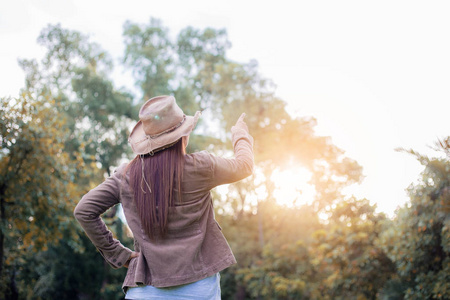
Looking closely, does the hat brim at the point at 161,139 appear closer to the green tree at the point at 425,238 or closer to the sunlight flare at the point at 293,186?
the green tree at the point at 425,238

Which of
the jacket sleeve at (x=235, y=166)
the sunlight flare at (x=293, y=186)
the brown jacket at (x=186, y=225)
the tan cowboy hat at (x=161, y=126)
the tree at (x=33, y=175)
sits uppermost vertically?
the sunlight flare at (x=293, y=186)

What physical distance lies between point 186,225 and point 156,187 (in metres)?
0.20

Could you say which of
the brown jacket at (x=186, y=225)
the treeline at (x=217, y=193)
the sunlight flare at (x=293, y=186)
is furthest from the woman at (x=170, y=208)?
the sunlight flare at (x=293, y=186)

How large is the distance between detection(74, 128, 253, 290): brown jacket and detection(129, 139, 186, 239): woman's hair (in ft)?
0.11

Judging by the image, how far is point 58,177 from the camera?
8.07 metres

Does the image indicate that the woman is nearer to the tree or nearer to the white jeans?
the white jeans

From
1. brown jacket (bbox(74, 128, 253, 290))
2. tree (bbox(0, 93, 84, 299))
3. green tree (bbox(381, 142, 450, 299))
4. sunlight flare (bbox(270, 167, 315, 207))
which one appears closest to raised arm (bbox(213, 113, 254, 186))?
brown jacket (bbox(74, 128, 253, 290))

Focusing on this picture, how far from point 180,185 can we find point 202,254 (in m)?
0.30

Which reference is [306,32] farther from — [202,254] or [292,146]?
[202,254]

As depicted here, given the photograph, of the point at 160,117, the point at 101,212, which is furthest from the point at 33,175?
the point at 160,117

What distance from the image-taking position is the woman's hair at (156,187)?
180 centimetres

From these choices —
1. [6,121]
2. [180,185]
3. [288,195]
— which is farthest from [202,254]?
[288,195]

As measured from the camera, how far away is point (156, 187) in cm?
182

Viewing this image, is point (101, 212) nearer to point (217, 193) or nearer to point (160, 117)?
point (160, 117)
